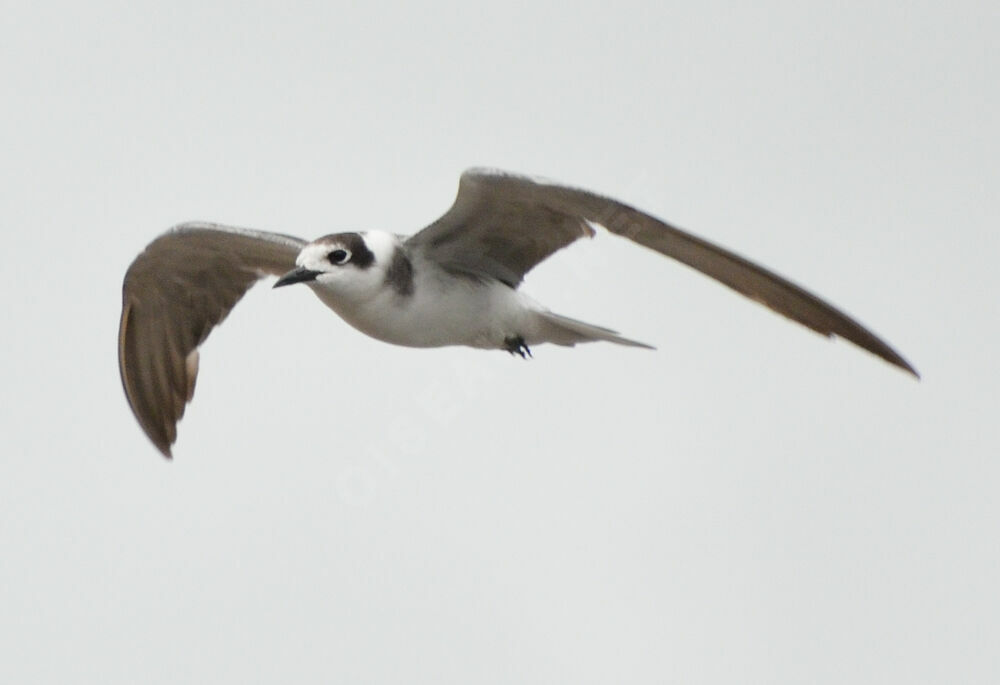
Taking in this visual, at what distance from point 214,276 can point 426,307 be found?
2.57 metres

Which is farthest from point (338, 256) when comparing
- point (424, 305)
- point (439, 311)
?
point (439, 311)

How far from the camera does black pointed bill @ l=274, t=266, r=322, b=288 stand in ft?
40.8

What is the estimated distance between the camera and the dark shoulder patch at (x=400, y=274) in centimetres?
1273

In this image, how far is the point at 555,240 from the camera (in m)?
13.2

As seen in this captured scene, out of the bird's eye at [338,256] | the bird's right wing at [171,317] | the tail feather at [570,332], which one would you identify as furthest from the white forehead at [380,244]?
the bird's right wing at [171,317]

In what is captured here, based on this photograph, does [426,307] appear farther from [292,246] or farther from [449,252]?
[292,246]

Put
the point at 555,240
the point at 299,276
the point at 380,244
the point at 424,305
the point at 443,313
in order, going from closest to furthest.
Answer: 1. the point at 299,276
2. the point at 380,244
3. the point at 424,305
4. the point at 443,313
5. the point at 555,240

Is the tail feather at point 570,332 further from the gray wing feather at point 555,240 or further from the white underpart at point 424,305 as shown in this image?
the gray wing feather at point 555,240

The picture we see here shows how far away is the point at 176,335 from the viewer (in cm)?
1512

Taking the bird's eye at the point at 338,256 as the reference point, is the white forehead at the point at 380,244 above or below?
above

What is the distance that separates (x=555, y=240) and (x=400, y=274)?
43.3 inches

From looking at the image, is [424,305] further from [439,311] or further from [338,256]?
[338,256]

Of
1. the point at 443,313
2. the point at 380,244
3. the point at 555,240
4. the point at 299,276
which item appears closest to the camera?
the point at 299,276

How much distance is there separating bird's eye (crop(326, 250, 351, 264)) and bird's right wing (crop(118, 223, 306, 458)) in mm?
2118
